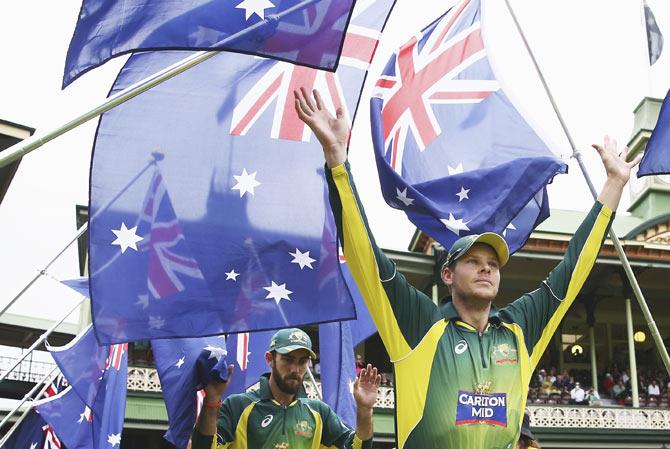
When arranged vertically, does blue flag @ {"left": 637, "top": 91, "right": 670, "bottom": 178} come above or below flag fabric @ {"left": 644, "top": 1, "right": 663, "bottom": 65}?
below

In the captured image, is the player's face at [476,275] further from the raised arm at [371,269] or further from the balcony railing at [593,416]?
the balcony railing at [593,416]

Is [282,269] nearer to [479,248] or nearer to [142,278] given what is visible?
[142,278]

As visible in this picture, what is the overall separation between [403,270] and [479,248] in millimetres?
20140

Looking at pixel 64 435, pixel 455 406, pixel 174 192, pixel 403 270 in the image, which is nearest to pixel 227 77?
pixel 174 192

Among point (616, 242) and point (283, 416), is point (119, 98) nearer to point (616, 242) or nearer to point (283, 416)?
point (283, 416)

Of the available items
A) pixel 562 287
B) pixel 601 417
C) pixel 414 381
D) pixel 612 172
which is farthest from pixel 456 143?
pixel 601 417

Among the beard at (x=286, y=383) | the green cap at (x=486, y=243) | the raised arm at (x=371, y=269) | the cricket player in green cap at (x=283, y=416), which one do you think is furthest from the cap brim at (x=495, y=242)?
the beard at (x=286, y=383)

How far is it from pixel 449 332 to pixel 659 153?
3515 millimetres

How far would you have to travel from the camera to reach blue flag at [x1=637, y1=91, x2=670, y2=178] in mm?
6848

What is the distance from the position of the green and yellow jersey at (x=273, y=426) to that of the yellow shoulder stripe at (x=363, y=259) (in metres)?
1.36

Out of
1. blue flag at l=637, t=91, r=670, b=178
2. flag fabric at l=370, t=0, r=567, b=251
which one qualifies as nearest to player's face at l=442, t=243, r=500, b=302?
flag fabric at l=370, t=0, r=567, b=251

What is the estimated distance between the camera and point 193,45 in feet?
16.0

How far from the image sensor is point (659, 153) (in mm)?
6922

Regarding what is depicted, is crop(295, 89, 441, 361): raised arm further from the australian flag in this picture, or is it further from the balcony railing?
the balcony railing
